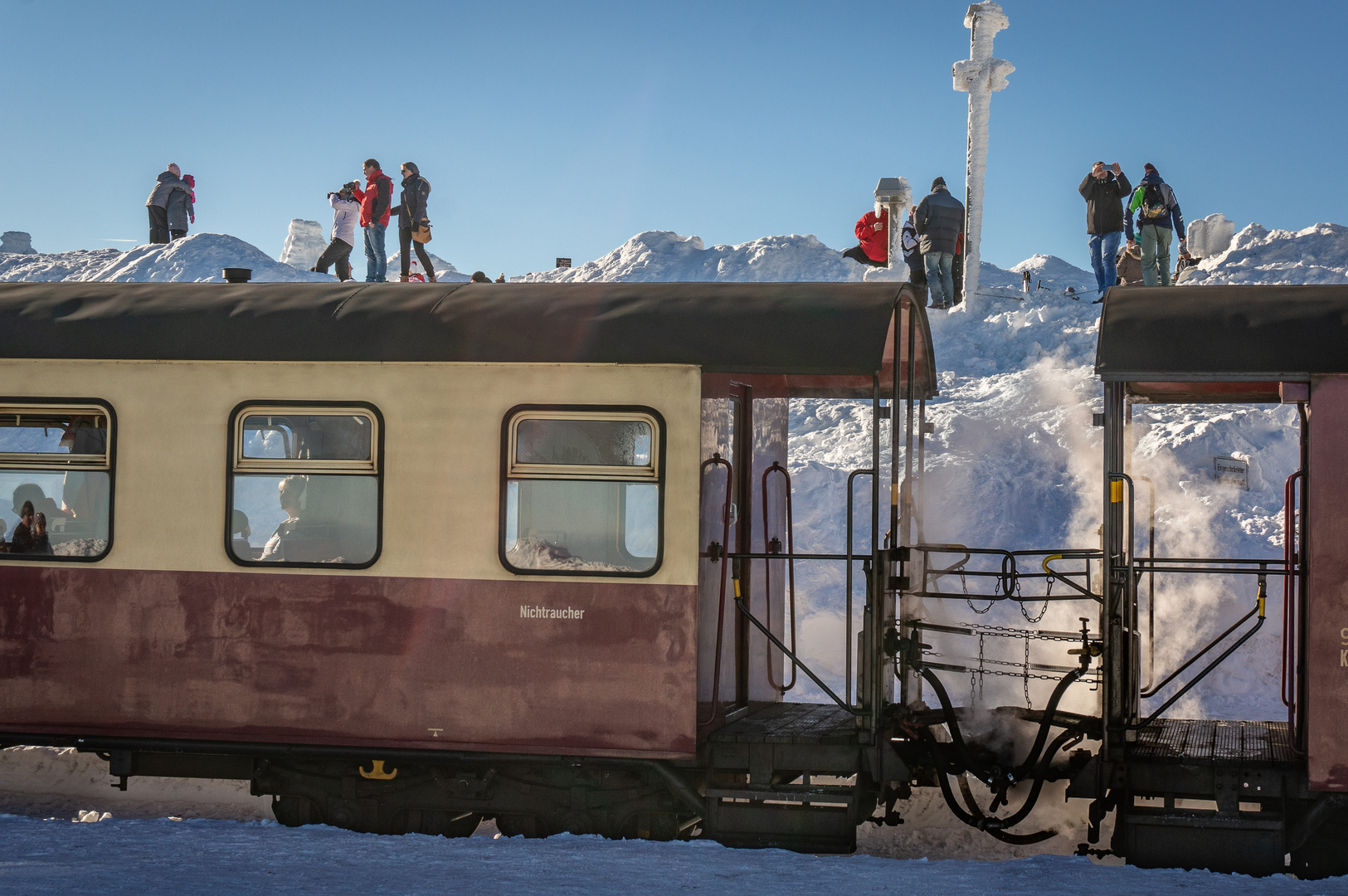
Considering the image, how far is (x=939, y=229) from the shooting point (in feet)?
51.4

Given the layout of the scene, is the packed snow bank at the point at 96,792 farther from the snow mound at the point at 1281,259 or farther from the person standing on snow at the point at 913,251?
the snow mound at the point at 1281,259

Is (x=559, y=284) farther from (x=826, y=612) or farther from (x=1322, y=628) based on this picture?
(x=826, y=612)

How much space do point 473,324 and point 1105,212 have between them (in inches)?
374

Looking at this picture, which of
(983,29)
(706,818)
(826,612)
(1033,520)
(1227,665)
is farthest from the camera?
(983,29)

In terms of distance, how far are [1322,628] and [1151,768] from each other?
1.16m

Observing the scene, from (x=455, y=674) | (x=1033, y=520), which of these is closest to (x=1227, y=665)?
(x=1033, y=520)

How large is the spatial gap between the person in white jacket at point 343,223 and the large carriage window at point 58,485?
574 cm

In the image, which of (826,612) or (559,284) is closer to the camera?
(559,284)

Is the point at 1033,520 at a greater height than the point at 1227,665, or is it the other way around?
the point at 1033,520

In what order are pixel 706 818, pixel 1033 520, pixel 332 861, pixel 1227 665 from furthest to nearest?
1. pixel 1033 520
2. pixel 1227 665
3. pixel 706 818
4. pixel 332 861

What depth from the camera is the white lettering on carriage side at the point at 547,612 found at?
6.96m

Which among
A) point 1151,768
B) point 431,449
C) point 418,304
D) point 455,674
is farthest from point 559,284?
point 1151,768

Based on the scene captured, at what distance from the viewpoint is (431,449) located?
7117mm

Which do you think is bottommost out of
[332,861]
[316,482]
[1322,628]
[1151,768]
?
[332,861]
